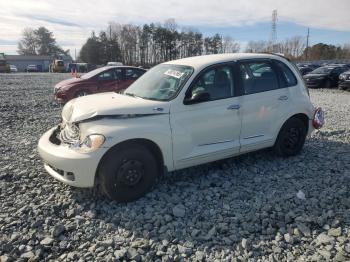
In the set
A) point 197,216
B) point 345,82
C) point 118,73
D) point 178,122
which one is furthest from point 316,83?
point 197,216

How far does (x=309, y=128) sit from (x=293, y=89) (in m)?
0.84

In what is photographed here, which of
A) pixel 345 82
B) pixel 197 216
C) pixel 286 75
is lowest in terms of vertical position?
pixel 197 216

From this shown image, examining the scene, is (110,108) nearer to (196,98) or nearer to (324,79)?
(196,98)

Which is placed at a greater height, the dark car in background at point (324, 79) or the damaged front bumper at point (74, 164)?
the dark car in background at point (324, 79)

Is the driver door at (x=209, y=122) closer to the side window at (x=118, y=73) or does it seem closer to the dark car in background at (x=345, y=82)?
the side window at (x=118, y=73)

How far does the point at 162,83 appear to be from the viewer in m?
5.20

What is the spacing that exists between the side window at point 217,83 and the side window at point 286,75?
1.17m

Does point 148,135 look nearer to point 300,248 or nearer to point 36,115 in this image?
point 300,248

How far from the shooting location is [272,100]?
5.72 m

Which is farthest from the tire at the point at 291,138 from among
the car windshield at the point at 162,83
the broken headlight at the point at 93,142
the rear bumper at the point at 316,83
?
the rear bumper at the point at 316,83

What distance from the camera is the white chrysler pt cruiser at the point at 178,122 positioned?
14.0 feet

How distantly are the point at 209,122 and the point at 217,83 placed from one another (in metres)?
0.65

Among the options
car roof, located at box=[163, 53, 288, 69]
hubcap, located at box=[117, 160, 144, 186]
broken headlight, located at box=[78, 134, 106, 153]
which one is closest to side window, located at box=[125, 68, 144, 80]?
car roof, located at box=[163, 53, 288, 69]

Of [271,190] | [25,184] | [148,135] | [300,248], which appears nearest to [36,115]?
[25,184]
